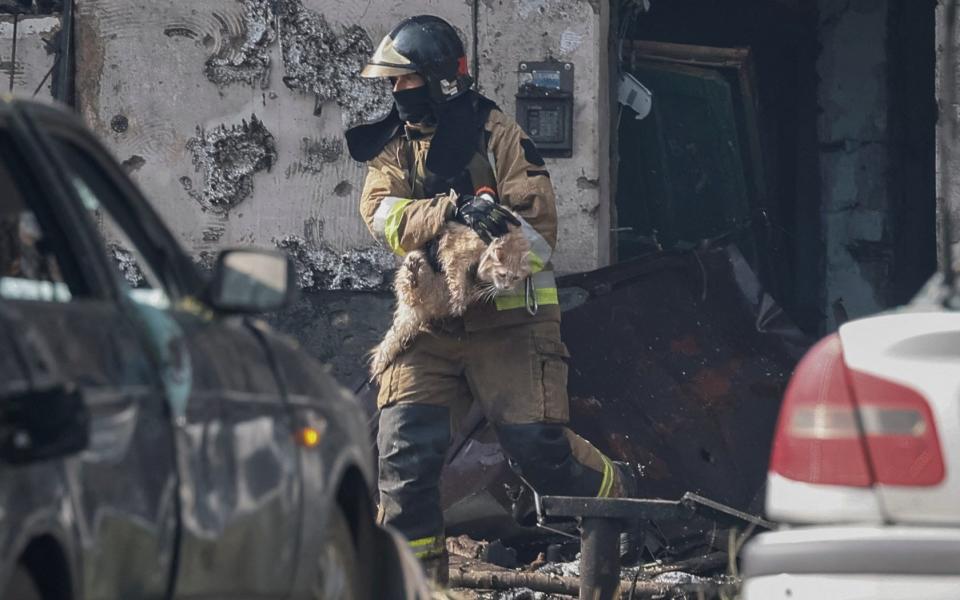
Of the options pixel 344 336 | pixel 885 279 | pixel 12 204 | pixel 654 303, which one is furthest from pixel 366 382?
pixel 12 204

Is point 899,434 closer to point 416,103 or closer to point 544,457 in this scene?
point 544,457

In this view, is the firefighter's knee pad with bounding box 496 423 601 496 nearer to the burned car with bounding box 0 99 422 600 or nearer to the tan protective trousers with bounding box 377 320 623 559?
the tan protective trousers with bounding box 377 320 623 559

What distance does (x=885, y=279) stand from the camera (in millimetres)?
11500

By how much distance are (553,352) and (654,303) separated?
211cm

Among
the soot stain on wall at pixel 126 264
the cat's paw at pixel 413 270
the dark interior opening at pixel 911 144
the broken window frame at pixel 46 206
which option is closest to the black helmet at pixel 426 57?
the cat's paw at pixel 413 270

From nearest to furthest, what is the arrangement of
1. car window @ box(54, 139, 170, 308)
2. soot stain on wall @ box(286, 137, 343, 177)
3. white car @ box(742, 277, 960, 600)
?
white car @ box(742, 277, 960, 600) → car window @ box(54, 139, 170, 308) → soot stain on wall @ box(286, 137, 343, 177)

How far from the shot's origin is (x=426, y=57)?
→ 738cm

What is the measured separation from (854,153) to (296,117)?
3736 millimetres

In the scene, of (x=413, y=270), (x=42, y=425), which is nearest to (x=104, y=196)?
(x=42, y=425)

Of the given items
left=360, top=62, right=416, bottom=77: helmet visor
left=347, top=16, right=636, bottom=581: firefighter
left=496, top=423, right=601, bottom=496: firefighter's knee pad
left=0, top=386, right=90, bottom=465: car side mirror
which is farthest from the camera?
left=360, top=62, right=416, bottom=77: helmet visor

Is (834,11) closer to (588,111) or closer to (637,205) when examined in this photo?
(637,205)

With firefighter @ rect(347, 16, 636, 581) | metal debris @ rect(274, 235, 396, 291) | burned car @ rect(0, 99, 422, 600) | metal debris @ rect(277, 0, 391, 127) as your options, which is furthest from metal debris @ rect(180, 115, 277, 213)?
burned car @ rect(0, 99, 422, 600)

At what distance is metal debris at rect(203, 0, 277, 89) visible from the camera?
378 inches

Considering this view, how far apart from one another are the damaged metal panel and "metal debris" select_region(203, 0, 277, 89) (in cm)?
183
